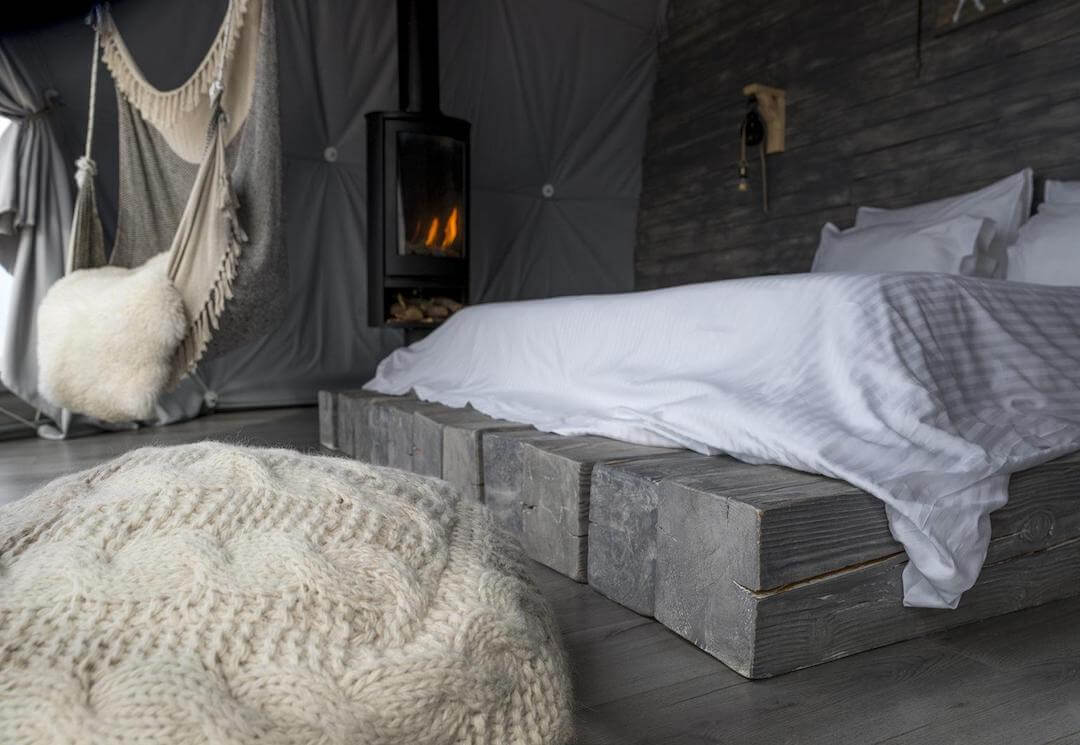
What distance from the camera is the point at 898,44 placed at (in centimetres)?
313

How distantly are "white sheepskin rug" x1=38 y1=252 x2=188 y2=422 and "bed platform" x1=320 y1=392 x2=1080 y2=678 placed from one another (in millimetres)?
1125

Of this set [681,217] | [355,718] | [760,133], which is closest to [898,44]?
[760,133]

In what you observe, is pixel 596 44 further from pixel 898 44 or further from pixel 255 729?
pixel 255 729

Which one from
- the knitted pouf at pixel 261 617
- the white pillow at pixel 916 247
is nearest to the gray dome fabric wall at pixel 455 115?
the white pillow at pixel 916 247

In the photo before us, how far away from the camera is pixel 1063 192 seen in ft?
7.65

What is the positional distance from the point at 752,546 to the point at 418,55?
328 centimetres

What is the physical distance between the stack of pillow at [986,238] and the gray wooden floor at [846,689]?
50.0 inches

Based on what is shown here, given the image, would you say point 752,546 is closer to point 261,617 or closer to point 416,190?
point 261,617

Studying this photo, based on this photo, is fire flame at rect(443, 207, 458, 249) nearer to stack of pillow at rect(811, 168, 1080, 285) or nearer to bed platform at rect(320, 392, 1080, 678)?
stack of pillow at rect(811, 168, 1080, 285)

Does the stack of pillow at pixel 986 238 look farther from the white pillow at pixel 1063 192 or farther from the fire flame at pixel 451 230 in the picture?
the fire flame at pixel 451 230

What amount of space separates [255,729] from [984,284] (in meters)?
1.38

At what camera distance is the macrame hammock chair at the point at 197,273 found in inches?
79.4

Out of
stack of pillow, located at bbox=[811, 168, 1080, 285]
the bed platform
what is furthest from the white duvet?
stack of pillow, located at bbox=[811, 168, 1080, 285]

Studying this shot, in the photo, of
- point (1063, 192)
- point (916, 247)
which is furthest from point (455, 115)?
point (1063, 192)
